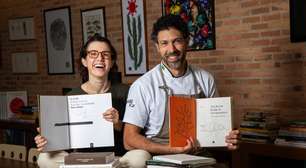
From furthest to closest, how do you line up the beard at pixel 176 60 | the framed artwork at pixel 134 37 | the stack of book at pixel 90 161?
the framed artwork at pixel 134 37 < the beard at pixel 176 60 < the stack of book at pixel 90 161

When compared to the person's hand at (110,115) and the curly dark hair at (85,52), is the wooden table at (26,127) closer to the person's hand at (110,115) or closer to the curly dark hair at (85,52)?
the curly dark hair at (85,52)

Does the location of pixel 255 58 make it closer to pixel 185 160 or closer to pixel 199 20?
pixel 199 20

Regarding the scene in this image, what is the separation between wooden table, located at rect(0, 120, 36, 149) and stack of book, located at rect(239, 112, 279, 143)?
2.85 m

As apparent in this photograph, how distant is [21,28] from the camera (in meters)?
6.38

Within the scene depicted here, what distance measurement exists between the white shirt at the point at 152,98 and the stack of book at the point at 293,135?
0.97 metres

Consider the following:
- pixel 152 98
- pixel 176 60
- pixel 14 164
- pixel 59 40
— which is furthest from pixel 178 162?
pixel 59 40

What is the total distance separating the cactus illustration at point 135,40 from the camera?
4891 millimetres

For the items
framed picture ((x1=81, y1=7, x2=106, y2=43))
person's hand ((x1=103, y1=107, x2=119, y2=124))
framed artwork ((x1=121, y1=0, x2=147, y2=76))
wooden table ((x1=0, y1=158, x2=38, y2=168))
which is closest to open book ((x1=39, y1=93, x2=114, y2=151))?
person's hand ((x1=103, y1=107, x2=119, y2=124))

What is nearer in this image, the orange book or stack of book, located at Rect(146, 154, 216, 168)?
stack of book, located at Rect(146, 154, 216, 168)

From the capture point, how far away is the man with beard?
105 inches

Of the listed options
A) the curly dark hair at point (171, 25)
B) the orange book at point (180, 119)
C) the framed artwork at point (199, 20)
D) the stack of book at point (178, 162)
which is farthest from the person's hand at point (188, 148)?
the framed artwork at point (199, 20)

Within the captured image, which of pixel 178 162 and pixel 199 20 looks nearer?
pixel 178 162

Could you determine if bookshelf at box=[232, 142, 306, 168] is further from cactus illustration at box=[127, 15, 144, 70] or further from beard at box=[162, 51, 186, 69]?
cactus illustration at box=[127, 15, 144, 70]

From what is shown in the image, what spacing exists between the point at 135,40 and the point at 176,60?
90.9 inches
